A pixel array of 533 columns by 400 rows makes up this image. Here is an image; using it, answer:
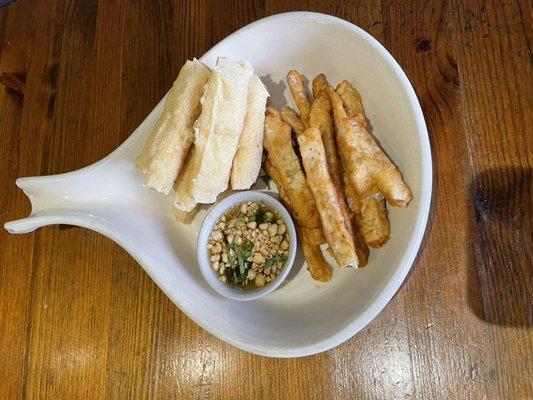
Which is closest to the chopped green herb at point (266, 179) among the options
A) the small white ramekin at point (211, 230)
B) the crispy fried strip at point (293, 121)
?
the small white ramekin at point (211, 230)

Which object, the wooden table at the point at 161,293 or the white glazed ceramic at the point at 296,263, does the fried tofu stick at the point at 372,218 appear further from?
the wooden table at the point at 161,293

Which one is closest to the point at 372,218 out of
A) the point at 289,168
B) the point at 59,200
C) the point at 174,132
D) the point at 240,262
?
the point at 289,168

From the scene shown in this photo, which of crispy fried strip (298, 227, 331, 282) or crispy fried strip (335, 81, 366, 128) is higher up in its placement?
crispy fried strip (335, 81, 366, 128)

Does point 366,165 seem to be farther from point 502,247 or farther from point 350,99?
point 502,247

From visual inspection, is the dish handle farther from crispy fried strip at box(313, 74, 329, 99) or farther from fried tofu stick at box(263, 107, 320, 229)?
crispy fried strip at box(313, 74, 329, 99)

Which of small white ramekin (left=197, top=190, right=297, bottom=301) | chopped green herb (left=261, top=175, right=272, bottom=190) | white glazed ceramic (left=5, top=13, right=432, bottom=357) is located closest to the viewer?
white glazed ceramic (left=5, top=13, right=432, bottom=357)

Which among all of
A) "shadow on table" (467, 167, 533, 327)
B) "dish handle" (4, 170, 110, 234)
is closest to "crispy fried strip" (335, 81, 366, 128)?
"shadow on table" (467, 167, 533, 327)
